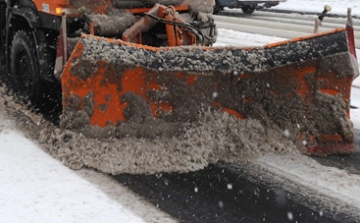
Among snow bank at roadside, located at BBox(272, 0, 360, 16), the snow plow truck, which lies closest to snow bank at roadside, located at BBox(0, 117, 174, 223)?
the snow plow truck

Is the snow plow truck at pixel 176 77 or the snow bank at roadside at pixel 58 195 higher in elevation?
the snow plow truck at pixel 176 77

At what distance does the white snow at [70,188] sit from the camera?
334 cm

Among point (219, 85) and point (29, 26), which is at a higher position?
point (29, 26)

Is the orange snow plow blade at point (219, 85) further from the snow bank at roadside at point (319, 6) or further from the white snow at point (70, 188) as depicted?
the snow bank at roadside at point (319, 6)

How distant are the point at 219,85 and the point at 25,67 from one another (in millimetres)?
2228

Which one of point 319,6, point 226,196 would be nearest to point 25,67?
point 226,196

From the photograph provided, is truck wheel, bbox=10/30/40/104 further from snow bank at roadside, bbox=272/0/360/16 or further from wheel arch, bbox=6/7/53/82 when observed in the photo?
snow bank at roadside, bbox=272/0/360/16

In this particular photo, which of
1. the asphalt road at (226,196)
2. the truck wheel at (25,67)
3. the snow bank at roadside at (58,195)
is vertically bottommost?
the asphalt road at (226,196)

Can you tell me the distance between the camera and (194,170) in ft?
13.6

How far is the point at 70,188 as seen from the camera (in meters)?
3.71

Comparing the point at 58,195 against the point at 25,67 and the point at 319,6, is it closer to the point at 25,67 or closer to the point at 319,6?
the point at 25,67

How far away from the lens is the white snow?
3344 mm

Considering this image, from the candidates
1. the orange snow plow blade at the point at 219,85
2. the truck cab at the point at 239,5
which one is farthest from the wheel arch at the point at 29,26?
the truck cab at the point at 239,5

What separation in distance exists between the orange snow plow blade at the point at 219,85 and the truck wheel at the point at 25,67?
1.25 m
